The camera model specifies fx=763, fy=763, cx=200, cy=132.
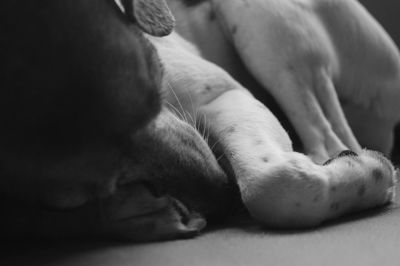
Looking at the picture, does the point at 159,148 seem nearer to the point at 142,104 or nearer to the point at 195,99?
the point at 142,104

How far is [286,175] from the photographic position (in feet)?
5.01

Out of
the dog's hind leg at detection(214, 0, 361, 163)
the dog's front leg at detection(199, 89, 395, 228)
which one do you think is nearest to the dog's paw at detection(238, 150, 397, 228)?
the dog's front leg at detection(199, 89, 395, 228)

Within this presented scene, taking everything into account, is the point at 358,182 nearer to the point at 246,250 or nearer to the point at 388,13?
the point at 246,250

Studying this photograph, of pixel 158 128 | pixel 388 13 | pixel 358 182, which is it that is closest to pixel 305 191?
pixel 358 182

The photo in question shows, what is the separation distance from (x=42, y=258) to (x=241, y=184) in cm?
44

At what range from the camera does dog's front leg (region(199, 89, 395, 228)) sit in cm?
Result: 151

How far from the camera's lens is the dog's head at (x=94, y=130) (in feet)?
4.08

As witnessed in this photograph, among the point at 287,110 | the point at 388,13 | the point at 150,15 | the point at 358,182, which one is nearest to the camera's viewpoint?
the point at 150,15

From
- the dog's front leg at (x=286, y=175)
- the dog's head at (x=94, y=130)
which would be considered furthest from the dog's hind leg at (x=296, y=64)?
A: the dog's head at (x=94, y=130)

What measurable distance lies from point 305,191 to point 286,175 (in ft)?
0.16

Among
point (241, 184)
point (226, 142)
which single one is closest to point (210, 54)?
point (226, 142)

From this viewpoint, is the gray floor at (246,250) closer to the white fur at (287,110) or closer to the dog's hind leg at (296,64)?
the white fur at (287,110)

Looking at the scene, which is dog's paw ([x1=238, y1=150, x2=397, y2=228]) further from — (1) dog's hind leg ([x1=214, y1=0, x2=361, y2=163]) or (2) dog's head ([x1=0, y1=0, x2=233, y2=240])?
(1) dog's hind leg ([x1=214, y1=0, x2=361, y2=163])

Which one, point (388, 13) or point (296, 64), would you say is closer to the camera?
point (296, 64)
